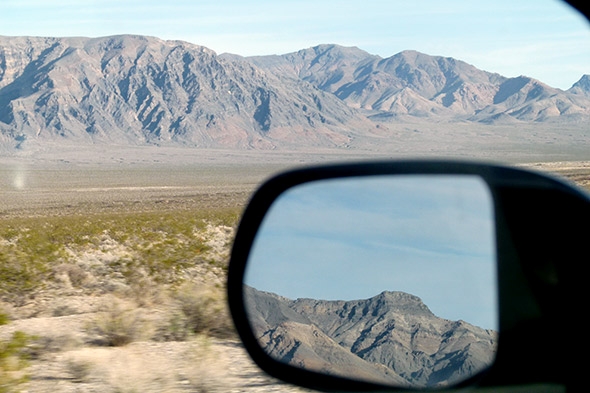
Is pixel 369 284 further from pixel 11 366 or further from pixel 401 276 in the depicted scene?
pixel 11 366

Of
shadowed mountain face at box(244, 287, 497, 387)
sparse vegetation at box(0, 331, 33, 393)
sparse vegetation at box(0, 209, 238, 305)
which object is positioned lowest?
sparse vegetation at box(0, 209, 238, 305)

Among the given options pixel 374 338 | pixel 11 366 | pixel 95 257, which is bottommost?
pixel 95 257

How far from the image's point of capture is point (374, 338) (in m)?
2.38

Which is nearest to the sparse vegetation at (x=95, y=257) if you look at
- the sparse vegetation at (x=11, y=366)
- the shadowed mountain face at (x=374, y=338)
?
the sparse vegetation at (x=11, y=366)

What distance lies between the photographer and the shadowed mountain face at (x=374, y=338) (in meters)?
2.10

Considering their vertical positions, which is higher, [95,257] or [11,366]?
[11,366]

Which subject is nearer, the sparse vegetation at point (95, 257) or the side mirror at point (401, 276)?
the side mirror at point (401, 276)

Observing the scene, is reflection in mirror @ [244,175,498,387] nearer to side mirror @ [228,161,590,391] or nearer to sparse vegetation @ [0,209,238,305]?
side mirror @ [228,161,590,391]

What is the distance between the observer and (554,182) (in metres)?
1.69

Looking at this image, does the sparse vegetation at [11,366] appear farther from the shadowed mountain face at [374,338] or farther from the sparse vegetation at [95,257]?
the sparse vegetation at [95,257]

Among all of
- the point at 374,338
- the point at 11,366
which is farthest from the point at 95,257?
the point at 374,338

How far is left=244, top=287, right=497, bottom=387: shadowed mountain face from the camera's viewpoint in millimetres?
2104

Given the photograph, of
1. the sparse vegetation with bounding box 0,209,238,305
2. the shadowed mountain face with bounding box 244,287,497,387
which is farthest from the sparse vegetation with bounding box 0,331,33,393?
the sparse vegetation with bounding box 0,209,238,305

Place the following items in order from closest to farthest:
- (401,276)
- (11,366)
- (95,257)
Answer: (401,276)
(11,366)
(95,257)
